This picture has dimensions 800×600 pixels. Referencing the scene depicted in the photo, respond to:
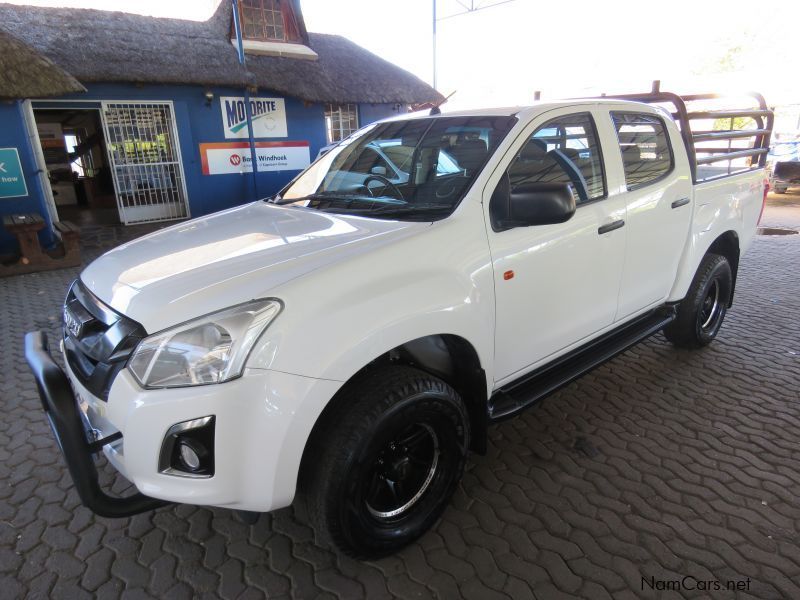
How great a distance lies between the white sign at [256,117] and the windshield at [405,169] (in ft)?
28.3

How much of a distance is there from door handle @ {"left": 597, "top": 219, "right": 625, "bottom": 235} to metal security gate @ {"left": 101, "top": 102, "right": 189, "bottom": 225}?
385 inches

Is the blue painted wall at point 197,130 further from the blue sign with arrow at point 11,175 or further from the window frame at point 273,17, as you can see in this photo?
the window frame at point 273,17

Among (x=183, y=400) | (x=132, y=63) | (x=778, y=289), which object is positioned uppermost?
(x=132, y=63)

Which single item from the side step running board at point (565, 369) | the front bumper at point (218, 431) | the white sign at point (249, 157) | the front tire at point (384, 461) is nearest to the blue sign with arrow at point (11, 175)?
the white sign at point (249, 157)

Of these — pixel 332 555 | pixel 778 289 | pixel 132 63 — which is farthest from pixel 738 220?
pixel 132 63

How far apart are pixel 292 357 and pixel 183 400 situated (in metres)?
0.39

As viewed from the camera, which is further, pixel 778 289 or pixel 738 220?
pixel 778 289

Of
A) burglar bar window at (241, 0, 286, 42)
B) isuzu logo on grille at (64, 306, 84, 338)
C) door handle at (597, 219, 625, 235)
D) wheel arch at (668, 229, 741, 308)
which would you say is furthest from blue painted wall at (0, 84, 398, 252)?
wheel arch at (668, 229, 741, 308)

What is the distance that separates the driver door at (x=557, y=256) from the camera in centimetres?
247

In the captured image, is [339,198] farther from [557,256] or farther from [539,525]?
[539,525]

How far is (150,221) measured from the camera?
10484 millimetres

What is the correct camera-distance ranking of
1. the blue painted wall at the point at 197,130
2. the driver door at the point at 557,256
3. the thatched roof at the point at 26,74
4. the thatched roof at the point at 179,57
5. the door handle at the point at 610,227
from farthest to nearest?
the thatched roof at the point at 179,57
the blue painted wall at the point at 197,130
the thatched roof at the point at 26,74
the door handle at the point at 610,227
the driver door at the point at 557,256

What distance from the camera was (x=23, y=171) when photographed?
7.95 meters

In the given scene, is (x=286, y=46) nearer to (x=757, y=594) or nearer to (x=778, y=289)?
(x=778, y=289)
